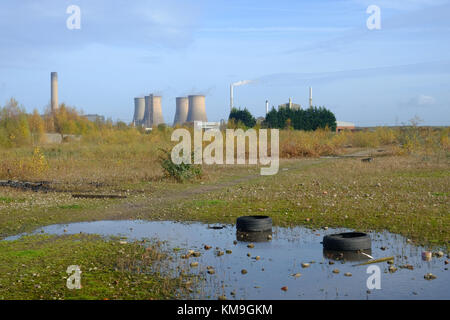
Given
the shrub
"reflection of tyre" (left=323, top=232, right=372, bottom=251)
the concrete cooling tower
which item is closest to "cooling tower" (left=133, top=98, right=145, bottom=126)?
the concrete cooling tower

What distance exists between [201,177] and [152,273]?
12.3 m

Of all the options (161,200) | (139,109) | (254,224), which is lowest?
(161,200)

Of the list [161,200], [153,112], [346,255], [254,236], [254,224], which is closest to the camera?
[346,255]

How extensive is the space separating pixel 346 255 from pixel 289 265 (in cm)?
104

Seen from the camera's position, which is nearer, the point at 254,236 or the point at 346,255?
the point at 346,255

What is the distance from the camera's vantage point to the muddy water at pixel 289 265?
5.84 m

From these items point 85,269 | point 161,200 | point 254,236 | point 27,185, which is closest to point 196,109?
point 27,185

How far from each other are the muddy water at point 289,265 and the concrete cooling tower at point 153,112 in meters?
65.9

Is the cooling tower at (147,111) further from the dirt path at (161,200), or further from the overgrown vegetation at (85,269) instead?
the overgrown vegetation at (85,269)

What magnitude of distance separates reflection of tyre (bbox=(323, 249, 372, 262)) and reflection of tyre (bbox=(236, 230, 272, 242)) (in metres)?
1.39

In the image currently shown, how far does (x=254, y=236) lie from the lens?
9000mm

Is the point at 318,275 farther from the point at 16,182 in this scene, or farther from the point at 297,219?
the point at 16,182

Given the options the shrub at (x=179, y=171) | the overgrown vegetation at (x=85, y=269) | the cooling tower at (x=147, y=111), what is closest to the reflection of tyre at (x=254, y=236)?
the overgrown vegetation at (x=85, y=269)

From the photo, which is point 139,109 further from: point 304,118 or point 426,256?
point 426,256
